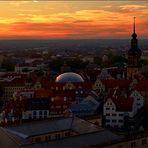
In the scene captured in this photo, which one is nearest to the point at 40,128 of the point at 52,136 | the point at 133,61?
the point at 52,136

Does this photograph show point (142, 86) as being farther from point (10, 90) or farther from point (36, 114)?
point (10, 90)

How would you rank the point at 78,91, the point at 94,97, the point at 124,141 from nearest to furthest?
the point at 124,141
the point at 94,97
the point at 78,91

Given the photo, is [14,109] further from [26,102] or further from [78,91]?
[78,91]

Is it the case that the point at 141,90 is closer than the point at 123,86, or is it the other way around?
the point at 141,90

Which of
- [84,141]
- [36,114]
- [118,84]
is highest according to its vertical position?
[84,141]

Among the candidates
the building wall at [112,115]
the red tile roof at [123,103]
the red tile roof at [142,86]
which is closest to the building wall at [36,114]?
the building wall at [112,115]

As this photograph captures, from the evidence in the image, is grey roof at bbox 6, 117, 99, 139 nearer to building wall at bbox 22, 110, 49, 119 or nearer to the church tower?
building wall at bbox 22, 110, 49, 119

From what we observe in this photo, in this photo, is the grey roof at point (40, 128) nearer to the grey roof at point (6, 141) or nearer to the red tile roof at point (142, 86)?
the grey roof at point (6, 141)

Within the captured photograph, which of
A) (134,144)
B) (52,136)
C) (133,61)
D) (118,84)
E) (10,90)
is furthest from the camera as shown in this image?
(10,90)

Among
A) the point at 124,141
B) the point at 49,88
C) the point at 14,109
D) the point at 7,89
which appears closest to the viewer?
the point at 124,141

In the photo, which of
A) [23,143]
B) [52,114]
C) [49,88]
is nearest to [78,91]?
[49,88]

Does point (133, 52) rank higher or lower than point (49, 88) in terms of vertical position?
higher
